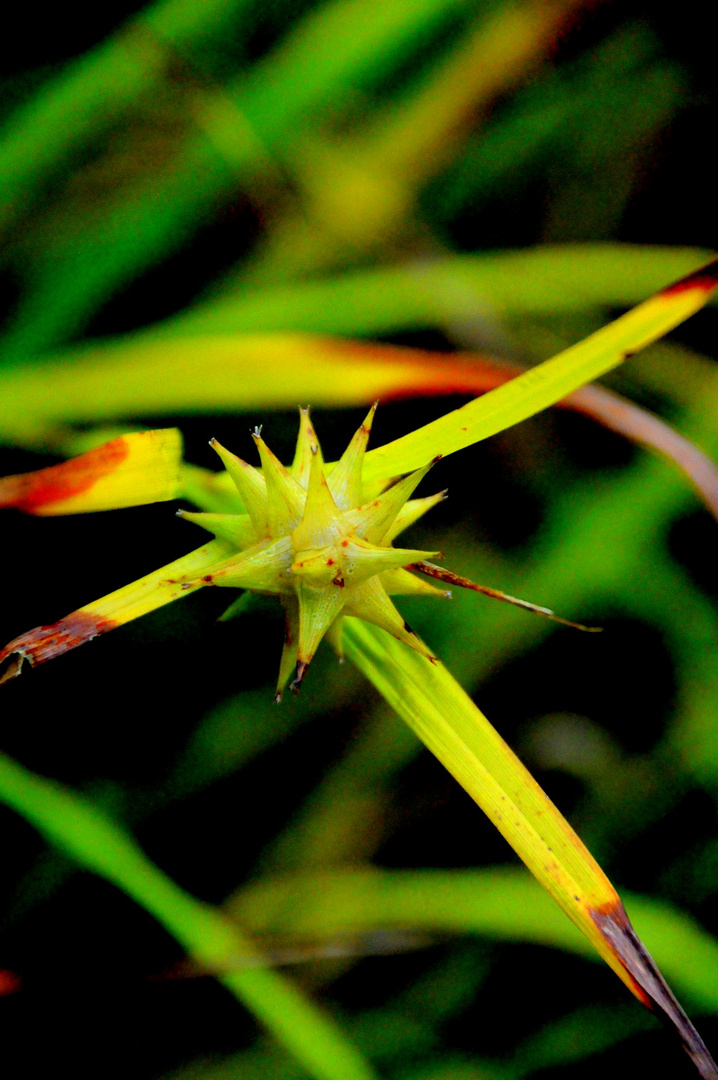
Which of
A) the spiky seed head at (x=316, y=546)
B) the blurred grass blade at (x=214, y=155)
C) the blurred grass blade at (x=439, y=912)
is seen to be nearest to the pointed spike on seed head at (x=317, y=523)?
the spiky seed head at (x=316, y=546)

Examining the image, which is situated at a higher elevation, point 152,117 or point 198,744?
point 152,117

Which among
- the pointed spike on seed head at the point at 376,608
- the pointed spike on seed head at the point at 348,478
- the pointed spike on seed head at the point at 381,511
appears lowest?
the pointed spike on seed head at the point at 376,608

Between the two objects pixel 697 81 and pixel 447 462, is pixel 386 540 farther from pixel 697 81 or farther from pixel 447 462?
pixel 697 81

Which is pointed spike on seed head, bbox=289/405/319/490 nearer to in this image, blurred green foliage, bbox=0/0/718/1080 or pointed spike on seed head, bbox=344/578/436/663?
pointed spike on seed head, bbox=344/578/436/663

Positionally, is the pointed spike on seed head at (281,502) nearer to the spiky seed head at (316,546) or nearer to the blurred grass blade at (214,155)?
the spiky seed head at (316,546)

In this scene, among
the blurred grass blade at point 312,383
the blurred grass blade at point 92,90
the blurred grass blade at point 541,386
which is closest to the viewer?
the blurred grass blade at point 541,386

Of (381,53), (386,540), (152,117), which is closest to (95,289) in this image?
(152,117)
